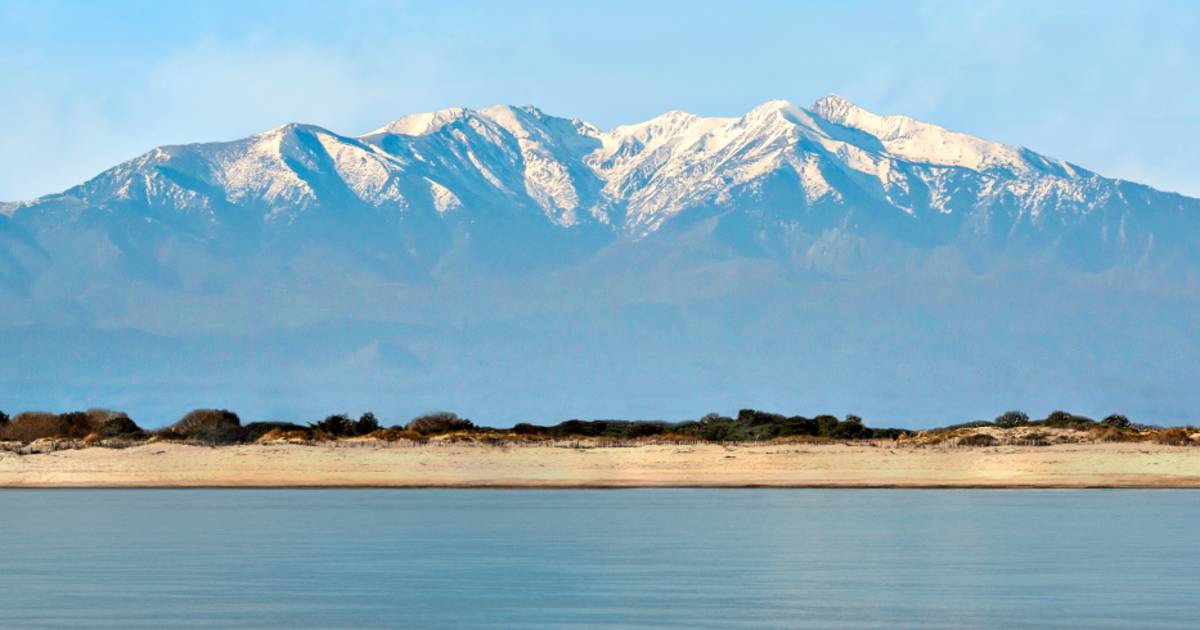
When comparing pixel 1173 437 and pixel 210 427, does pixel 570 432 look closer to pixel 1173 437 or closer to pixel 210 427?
pixel 210 427

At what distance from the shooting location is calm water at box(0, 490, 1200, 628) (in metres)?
25.7

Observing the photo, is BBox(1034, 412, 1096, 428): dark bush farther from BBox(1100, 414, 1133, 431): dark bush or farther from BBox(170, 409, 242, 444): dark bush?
BBox(170, 409, 242, 444): dark bush

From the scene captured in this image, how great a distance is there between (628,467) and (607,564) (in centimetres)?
3863

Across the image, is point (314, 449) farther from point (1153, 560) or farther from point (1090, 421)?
point (1153, 560)

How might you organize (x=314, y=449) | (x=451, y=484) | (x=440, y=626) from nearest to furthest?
(x=440, y=626) → (x=451, y=484) → (x=314, y=449)

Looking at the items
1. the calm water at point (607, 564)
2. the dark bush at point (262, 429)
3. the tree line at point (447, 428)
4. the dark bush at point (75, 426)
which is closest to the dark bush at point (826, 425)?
the tree line at point (447, 428)

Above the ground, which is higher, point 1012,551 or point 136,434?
point 136,434

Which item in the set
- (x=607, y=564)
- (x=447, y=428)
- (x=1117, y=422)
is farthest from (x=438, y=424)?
(x=607, y=564)

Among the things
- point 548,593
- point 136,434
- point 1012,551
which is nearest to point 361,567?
point 548,593

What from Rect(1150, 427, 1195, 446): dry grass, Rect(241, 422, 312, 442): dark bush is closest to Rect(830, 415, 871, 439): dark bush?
Rect(1150, 427, 1195, 446): dry grass

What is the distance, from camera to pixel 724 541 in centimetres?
3875

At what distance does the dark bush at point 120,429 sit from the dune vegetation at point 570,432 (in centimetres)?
7

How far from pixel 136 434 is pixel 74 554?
50.4 meters

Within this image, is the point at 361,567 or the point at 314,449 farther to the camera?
the point at 314,449
